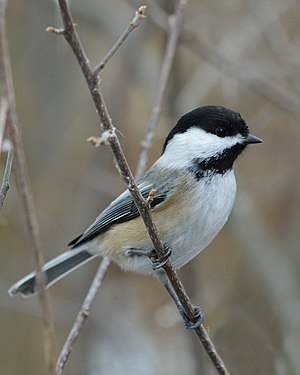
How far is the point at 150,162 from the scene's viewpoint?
470 cm

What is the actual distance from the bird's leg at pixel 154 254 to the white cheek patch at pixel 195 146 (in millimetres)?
372

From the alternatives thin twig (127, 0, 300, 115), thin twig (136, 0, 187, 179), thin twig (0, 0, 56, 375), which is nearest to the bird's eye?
thin twig (136, 0, 187, 179)

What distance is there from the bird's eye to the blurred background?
115 cm

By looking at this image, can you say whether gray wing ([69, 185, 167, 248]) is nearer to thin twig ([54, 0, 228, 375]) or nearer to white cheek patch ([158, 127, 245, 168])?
white cheek patch ([158, 127, 245, 168])

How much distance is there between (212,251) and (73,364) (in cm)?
129

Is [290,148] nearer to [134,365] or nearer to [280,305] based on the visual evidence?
[280,305]

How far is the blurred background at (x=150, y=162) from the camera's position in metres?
3.93

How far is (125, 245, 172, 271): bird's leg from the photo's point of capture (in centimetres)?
201

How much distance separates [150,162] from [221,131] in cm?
207

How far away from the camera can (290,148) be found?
4.28 meters

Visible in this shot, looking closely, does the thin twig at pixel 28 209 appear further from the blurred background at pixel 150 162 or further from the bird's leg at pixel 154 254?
the blurred background at pixel 150 162

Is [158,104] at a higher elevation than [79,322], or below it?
higher

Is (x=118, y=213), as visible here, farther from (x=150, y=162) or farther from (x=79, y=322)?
(x=150, y=162)

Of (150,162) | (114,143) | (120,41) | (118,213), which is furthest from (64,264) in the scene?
(150,162)
